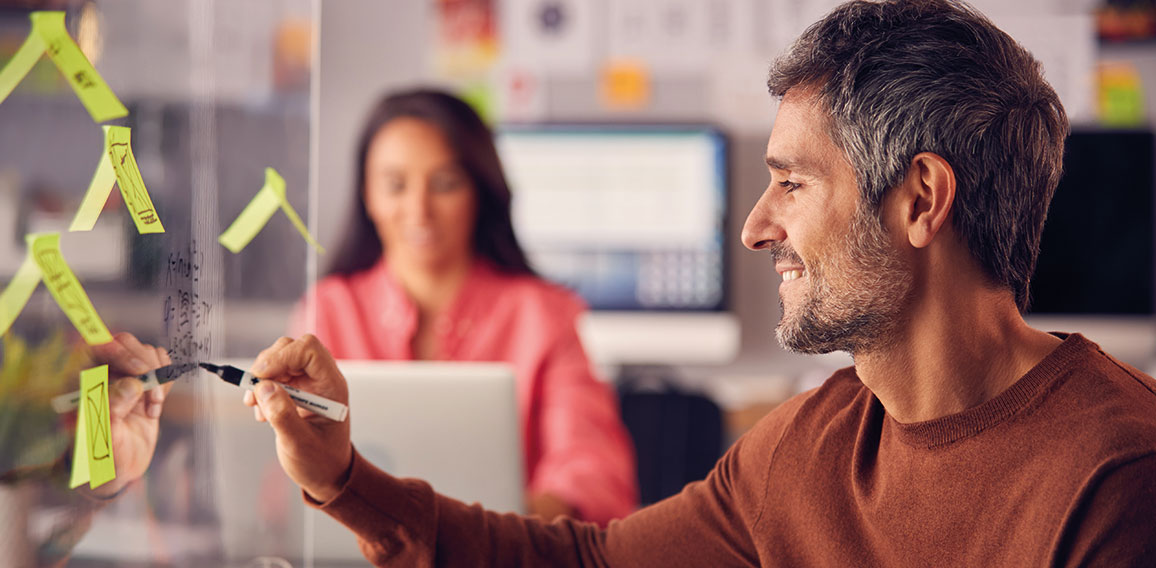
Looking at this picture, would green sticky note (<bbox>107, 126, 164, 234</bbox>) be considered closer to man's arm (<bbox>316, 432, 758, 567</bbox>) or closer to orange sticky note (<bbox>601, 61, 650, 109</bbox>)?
man's arm (<bbox>316, 432, 758, 567</bbox>)

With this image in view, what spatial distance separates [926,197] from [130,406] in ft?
2.23

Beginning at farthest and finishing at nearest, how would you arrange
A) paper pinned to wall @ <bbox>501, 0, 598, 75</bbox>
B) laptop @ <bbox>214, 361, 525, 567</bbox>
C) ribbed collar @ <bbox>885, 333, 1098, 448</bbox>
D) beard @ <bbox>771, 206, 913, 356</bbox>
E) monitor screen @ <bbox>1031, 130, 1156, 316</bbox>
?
paper pinned to wall @ <bbox>501, 0, 598, 75</bbox>, monitor screen @ <bbox>1031, 130, 1156, 316</bbox>, laptop @ <bbox>214, 361, 525, 567</bbox>, beard @ <bbox>771, 206, 913, 356</bbox>, ribbed collar @ <bbox>885, 333, 1098, 448</bbox>

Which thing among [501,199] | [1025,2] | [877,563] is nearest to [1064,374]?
[877,563]

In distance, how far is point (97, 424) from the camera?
0.61 metres

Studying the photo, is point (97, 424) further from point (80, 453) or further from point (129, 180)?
point (129, 180)

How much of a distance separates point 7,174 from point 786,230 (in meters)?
0.67

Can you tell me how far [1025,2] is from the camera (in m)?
3.02

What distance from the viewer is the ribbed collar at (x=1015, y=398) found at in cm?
80

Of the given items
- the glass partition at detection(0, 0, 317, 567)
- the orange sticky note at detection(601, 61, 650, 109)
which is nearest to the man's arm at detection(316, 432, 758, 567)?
the glass partition at detection(0, 0, 317, 567)

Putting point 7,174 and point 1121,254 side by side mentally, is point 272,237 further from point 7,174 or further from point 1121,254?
point 1121,254

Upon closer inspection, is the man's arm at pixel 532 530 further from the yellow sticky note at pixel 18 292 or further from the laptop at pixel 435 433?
the yellow sticky note at pixel 18 292

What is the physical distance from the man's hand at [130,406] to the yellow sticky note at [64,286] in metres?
0.01

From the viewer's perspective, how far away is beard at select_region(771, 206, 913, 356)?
0.90 m

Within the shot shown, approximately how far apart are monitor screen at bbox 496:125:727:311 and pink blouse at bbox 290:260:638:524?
3.16 feet
